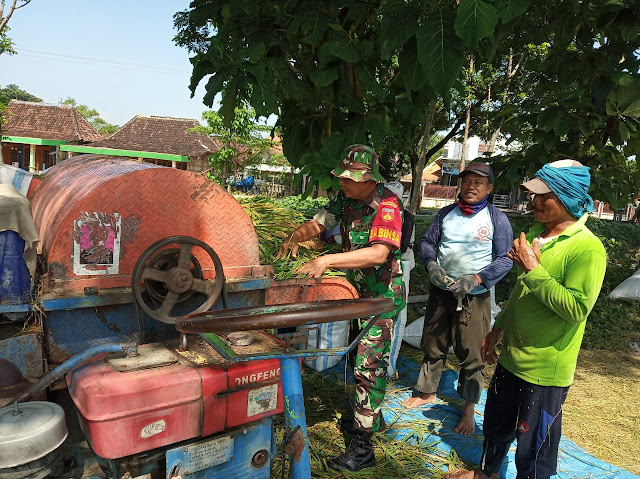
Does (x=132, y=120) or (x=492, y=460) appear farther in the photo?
(x=132, y=120)

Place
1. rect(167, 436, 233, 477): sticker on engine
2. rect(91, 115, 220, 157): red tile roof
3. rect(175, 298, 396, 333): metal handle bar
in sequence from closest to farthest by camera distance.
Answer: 1. rect(175, 298, 396, 333): metal handle bar
2. rect(167, 436, 233, 477): sticker on engine
3. rect(91, 115, 220, 157): red tile roof

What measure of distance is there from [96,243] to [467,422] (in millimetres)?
2700

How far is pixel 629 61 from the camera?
12.3 feet

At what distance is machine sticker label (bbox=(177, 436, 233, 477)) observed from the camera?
1674 mm

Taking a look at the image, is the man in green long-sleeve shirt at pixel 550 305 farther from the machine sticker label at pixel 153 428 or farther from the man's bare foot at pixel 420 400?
the machine sticker label at pixel 153 428

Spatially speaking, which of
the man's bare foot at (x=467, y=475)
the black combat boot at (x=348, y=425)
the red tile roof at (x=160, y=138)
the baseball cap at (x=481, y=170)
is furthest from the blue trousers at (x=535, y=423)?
the red tile roof at (x=160, y=138)

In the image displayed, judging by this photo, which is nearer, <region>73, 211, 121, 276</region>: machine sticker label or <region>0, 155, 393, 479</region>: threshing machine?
<region>0, 155, 393, 479</region>: threshing machine

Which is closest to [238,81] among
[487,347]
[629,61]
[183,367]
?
[183,367]

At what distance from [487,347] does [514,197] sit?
110 ft

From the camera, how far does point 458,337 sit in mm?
3361

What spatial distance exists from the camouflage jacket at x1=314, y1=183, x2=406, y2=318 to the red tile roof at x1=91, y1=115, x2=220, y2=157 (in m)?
22.9

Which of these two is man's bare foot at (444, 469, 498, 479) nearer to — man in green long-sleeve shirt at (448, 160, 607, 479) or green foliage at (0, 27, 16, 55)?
man in green long-sleeve shirt at (448, 160, 607, 479)

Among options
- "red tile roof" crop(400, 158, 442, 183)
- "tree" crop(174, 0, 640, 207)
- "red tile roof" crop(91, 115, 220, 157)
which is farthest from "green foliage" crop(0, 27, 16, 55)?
"red tile roof" crop(400, 158, 442, 183)

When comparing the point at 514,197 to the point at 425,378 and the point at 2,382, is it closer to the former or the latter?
the point at 425,378
